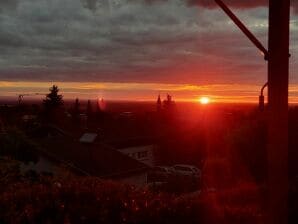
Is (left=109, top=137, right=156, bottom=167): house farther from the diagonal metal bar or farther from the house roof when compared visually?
the diagonal metal bar

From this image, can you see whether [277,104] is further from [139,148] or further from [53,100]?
[53,100]

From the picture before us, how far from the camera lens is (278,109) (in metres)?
5.46

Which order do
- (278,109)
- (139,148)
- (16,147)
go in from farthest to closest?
(139,148), (16,147), (278,109)

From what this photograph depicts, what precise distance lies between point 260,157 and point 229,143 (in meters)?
3.41

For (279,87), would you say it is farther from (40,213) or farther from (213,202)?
(40,213)

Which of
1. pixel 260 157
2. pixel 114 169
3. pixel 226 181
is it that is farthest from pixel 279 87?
pixel 114 169

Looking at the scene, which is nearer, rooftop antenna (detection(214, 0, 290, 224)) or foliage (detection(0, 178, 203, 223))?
rooftop antenna (detection(214, 0, 290, 224))

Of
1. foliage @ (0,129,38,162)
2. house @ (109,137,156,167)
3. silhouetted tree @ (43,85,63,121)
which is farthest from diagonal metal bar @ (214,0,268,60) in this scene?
silhouetted tree @ (43,85,63,121)

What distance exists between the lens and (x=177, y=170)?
4219cm

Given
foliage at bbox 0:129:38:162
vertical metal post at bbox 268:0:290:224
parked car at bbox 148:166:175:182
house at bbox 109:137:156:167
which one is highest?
vertical metal post at bbox 268:0:290:224

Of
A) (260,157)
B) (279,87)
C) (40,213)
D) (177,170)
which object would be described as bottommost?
(177,170)

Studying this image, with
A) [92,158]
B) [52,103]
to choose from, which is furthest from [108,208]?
[52,103]

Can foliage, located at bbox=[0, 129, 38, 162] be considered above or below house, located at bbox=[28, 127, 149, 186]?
above

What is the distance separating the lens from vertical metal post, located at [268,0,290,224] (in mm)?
5480
